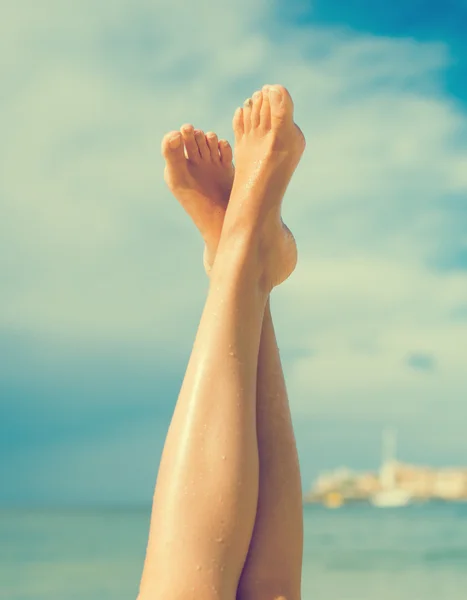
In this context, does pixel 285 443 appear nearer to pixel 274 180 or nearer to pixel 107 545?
pixel 274 180

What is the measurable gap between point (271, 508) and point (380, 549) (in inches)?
622

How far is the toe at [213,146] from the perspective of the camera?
2.12m

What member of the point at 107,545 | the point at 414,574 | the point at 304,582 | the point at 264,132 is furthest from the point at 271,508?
the point at 107,545

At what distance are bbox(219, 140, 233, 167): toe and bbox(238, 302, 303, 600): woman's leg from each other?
522 mm

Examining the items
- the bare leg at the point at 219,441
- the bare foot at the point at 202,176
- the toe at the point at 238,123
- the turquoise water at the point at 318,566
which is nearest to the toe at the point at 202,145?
the bare foot at the point at 202,176

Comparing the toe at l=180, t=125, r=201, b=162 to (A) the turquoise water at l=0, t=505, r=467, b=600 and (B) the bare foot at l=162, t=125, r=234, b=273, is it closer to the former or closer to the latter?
(B) the bare foot at l=162, t=125, r=234, b=273

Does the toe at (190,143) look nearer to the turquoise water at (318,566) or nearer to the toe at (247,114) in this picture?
the toe at (247,114)

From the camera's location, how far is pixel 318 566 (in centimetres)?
1296

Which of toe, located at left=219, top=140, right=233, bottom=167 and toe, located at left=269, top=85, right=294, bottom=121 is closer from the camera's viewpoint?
toe, located at left=269, top=85, right=294, bottom=121

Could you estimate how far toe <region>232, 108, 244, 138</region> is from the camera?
2.01m

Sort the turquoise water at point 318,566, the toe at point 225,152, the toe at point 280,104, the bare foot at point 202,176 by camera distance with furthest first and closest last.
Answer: the turquoise water at point 318,566, the toe at point 225,152, the bare foot at point 202,176, the toe at point 280,104

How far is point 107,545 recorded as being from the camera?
18406 mm

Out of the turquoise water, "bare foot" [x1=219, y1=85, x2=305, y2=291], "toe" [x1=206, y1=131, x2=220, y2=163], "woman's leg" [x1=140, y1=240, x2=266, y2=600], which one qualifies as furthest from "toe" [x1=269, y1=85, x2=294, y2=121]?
the turquoise water

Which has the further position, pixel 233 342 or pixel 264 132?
pixel 264 132
